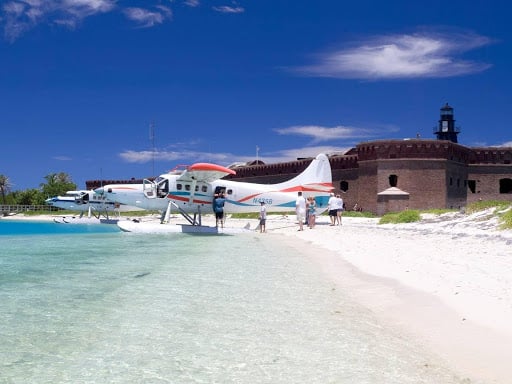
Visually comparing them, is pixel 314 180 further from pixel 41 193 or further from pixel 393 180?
pixel 41 193

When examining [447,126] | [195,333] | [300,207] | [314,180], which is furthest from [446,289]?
[447,126]

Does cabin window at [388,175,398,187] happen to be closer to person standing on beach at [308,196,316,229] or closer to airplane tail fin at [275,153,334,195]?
airplane tail fin at [275,153,334,195]

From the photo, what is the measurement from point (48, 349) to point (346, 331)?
245cm

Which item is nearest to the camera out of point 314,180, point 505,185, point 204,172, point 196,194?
point 204,172

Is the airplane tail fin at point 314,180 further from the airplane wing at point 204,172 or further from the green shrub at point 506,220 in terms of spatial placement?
the green shrub at point 506,220

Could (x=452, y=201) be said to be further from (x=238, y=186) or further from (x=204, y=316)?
(x=204, y=316)

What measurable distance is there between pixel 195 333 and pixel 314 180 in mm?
19984

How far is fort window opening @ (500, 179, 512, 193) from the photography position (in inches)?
1630

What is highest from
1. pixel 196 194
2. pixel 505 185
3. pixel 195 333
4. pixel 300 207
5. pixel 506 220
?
pixel 505 185

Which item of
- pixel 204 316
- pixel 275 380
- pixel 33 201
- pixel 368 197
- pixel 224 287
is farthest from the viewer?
pixel 33 201

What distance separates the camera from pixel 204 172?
773 inches

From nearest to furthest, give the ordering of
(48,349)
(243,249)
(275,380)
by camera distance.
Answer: (275,380), (48,349), (243,249)

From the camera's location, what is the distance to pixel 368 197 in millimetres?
36781

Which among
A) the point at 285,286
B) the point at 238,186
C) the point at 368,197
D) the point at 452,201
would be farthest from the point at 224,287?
the point at 452,201
